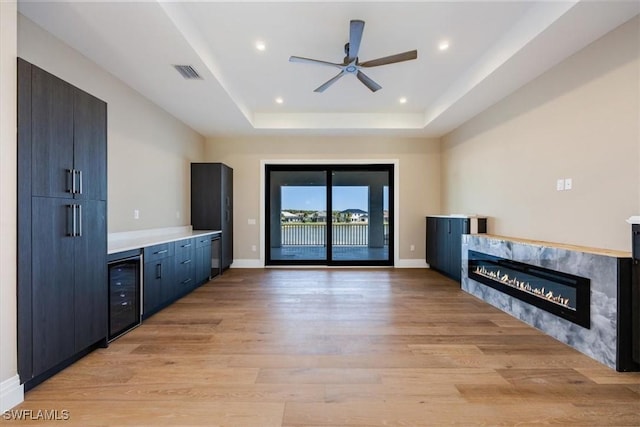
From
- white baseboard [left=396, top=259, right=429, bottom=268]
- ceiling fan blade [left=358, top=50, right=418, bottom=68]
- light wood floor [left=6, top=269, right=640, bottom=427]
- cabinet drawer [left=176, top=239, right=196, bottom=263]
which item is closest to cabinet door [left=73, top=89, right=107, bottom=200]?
light wood floor [left=6, top=269, right=640, bottom=427]

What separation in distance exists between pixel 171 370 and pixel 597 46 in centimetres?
490

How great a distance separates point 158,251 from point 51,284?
1.50 metres

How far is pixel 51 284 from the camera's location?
2201 mm

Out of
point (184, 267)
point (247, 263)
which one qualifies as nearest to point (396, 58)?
point (184, 267)

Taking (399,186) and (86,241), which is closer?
(86,241)

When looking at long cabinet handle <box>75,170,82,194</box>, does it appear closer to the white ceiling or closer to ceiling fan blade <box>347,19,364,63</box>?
the white ceiling

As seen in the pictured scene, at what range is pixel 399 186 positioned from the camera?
22.0 ft

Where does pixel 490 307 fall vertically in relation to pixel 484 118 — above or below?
below

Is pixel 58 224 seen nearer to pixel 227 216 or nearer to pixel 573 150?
pixel 227 216

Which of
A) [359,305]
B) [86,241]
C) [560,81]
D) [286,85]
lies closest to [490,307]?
[359,305]

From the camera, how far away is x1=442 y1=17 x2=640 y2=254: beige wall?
8.63 feet

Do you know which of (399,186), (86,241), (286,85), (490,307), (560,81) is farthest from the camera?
(399,186)

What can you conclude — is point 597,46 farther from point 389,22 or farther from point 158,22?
point 158,22

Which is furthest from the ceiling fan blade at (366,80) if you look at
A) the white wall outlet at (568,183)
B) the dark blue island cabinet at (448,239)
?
the dark blue island cabinet at (448,239)
